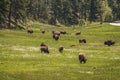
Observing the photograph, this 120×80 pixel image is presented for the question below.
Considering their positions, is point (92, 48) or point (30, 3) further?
point (30, 3)

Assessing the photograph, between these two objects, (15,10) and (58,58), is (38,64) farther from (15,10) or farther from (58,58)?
(15,10)

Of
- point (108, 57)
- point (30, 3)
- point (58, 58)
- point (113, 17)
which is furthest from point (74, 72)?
point (113, 17)

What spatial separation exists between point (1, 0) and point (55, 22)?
10280 centimetres

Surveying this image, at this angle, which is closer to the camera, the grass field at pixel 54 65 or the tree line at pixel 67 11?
the grass field at pixel 54 65

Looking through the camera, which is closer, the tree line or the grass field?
the grass field

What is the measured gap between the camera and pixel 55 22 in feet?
609

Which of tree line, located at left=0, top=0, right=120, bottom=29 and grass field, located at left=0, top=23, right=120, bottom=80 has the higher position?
grass field, located at left=0, top=23, right=120, bottom=80

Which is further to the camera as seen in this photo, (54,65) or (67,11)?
(67,11)

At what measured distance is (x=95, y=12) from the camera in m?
183

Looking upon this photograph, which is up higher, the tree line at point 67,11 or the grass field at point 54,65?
the grass field at point 54,65

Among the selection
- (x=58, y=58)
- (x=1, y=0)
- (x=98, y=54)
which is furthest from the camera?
(x=1, y=0)

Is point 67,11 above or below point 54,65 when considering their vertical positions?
below

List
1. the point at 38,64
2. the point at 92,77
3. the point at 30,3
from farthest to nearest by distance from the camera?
the point at 30,3, the point at 38,64, the point at 92,77

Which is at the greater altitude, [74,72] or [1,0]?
[1,0]
